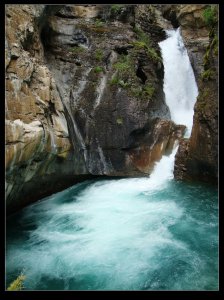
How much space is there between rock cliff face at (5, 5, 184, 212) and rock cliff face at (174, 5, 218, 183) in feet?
5.57

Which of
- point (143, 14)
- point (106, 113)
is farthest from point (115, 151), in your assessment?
point (143, 14)

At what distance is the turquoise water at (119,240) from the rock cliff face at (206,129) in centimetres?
54

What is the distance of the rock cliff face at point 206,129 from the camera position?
891 cm

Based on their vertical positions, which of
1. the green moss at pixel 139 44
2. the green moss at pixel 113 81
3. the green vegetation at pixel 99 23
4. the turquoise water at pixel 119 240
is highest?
the green vegetation at pixel 99 23

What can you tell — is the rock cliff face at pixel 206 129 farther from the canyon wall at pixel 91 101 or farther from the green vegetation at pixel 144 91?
the green vegetation at pixel 144 91

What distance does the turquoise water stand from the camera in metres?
5.82

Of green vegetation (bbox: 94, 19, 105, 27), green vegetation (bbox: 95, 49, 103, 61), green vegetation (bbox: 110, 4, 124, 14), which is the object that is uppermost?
green vegetation (bbox: 110, 4, 124, 14)

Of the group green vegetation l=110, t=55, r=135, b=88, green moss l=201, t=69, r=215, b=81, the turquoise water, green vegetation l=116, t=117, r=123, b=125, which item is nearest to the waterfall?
green vegetation l=110, t=55, r=135, b=88

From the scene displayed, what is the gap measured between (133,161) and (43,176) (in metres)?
3.94

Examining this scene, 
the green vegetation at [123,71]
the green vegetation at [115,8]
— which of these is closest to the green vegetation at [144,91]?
the green vegetation at [123,71]

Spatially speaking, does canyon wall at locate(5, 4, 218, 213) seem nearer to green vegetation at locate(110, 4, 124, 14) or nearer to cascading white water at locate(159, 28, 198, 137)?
green vegetation at locate(110, 4, 124, 14)

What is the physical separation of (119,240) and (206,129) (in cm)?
438

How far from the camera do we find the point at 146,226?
25.4 ft
